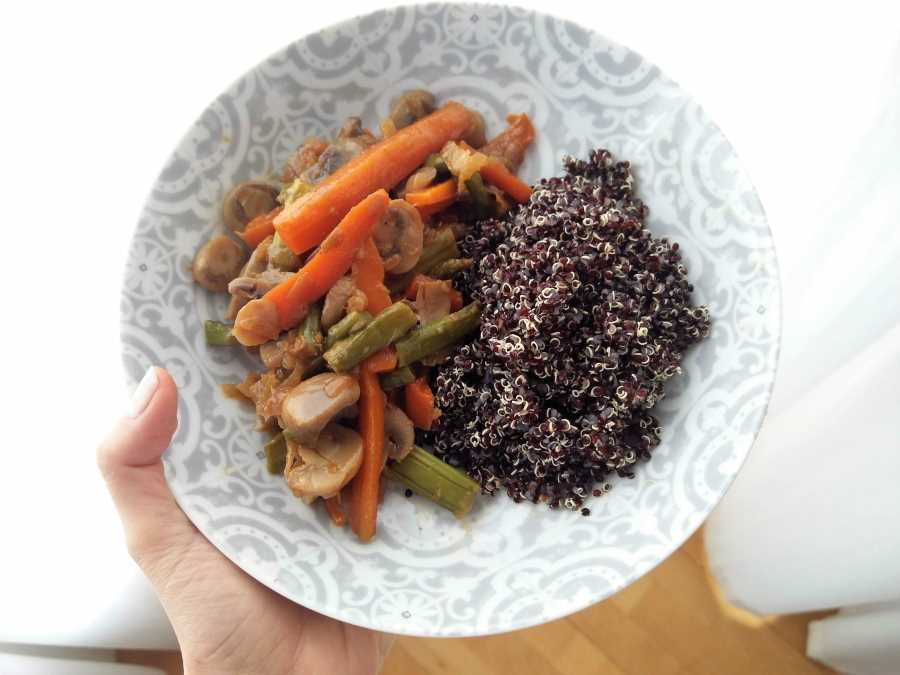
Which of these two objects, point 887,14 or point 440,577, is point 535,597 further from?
point 887,14

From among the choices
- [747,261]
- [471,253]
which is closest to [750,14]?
[747,261]

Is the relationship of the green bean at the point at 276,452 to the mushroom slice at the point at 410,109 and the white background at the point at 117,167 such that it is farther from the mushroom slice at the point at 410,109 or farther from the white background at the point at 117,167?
the mushroom slice at the point at 410,109

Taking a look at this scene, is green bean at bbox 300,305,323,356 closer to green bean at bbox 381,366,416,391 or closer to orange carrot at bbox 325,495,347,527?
green bean at bbox 381,366,416,391

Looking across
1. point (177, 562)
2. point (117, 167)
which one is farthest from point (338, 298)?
point (117, 167)

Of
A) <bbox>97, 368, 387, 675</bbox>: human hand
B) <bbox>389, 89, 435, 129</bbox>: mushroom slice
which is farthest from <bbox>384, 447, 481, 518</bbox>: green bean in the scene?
<bbox>389, 89, 435, 129</bbox>: mushroom slice

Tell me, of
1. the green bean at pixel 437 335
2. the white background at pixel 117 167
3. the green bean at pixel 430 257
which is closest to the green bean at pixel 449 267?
the green bean at pixel 430 257

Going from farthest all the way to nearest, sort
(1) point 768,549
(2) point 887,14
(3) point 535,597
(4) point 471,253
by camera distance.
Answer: (1) point 768,549 → (2) point 887,14 → (4) point 471,253 → (3) point 535,597
